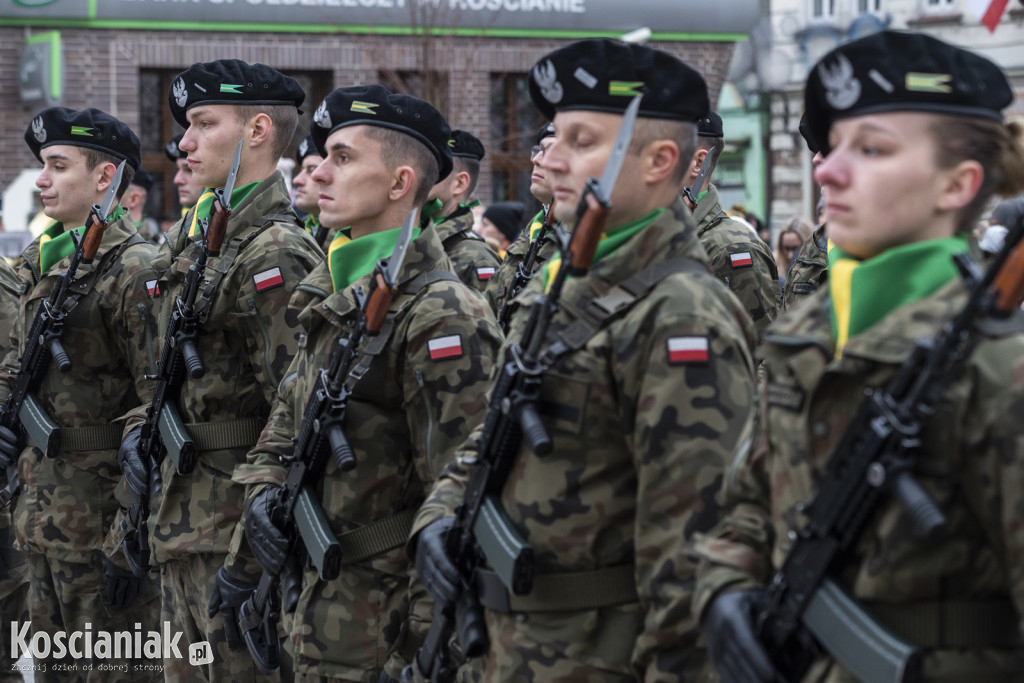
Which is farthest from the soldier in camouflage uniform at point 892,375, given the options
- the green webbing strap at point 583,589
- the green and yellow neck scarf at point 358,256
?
the green and yellow neck scarf at point 358,256

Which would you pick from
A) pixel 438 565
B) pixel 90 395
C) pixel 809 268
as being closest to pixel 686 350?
pixel 438 565

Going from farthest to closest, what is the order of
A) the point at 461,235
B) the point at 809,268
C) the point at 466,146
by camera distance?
the point at 466,146 → the point at 461,235 → the point at 809,268

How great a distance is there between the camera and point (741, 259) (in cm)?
518

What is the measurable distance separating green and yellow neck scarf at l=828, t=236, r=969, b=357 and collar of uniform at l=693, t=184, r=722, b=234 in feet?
11.0

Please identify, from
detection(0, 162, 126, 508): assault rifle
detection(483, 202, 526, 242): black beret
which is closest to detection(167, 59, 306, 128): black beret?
detection(0, 162, 126, 508): assault rifle

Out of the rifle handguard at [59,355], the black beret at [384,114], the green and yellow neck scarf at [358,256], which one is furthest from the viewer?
the rifle handguard at [59,355]

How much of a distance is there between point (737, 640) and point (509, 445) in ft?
2.33

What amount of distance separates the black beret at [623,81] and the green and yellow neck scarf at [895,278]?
2.39 feet

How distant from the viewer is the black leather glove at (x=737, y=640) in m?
1.90

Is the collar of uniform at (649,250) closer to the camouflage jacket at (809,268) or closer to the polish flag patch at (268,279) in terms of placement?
the polish flag patch at (268,279)

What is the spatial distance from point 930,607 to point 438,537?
1102mm

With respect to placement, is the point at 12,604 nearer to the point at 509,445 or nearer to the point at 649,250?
the point at 509,445

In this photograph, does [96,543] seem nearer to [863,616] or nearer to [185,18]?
[863,616]

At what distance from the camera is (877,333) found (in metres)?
1.90
